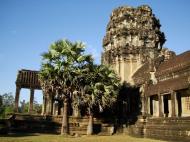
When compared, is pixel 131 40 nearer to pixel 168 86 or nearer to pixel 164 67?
pixel 164 67

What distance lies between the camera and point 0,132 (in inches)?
839

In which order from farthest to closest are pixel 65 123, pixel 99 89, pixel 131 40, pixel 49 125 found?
pixel 131 40 → pixel 49 125 → pixel 99 89 → pixel 65 123

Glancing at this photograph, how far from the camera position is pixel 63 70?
23031mm

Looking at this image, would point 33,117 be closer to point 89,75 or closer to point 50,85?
point 50,85

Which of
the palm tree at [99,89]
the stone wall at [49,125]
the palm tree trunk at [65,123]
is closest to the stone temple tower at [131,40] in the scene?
the palm tree at [99,89]

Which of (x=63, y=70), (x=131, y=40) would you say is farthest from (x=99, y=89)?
(x=131, y=40)

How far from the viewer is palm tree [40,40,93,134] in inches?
912

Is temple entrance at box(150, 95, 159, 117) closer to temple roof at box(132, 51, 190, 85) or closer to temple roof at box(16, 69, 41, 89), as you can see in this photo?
temple roof at box(132, 51, 190, 85)

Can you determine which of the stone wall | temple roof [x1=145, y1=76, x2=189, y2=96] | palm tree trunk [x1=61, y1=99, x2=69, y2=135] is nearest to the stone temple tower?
temple roof [x1=145, y1=76, x2=189, y2=96]

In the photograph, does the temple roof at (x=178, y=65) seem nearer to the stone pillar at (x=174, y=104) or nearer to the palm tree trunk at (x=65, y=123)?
the stone pillar at (x=174, y=104)

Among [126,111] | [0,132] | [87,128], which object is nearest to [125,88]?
[126,111]

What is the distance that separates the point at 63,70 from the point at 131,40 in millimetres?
12265

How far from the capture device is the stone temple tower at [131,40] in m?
31.4

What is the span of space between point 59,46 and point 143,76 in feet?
30.4
